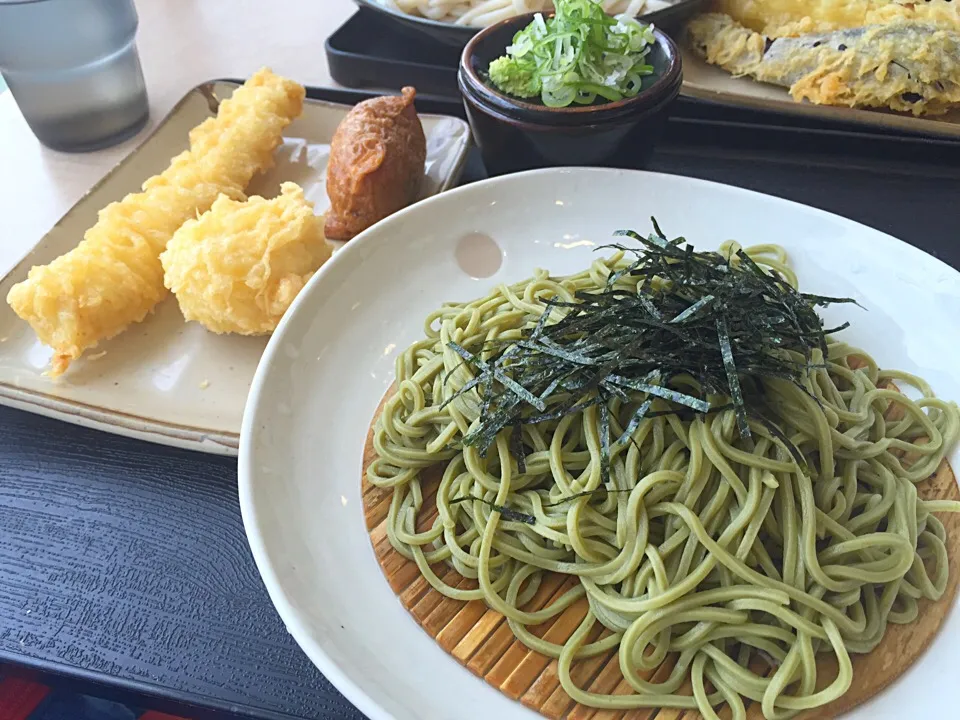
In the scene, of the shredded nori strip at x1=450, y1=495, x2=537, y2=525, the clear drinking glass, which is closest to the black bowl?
the shredded nori strip at x1=450, y1=495, x2=537, y2=525

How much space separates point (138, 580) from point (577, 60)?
1741 millimetres

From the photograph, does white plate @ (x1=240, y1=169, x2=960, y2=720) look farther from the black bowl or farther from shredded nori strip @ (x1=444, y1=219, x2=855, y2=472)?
shredded nori strip @ (x1=444, y1=219, x2=855, y2=472)

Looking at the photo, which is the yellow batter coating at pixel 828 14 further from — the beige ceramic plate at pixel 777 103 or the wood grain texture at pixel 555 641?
the wood grain texture at pixel 555 641

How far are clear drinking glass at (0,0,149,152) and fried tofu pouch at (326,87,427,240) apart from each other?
1.05 meters

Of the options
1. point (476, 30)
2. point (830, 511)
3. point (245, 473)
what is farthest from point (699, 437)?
point (476, 30)

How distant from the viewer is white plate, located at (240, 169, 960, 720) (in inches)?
45.0

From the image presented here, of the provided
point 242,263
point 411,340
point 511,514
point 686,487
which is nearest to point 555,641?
point 511,514

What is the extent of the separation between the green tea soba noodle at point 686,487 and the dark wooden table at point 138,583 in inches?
14.5

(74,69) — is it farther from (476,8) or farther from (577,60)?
(577,60)

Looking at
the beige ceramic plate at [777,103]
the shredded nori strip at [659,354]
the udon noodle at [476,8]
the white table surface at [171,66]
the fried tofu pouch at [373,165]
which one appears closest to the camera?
the shredded nori strip at [659,354]

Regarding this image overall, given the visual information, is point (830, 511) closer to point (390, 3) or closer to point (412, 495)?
point (412, 495)

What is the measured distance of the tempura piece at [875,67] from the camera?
2.38 m

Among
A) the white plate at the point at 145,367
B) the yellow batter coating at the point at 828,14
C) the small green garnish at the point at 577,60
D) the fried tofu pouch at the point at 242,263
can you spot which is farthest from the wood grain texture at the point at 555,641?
the yellow batter coating at the point at 828,14

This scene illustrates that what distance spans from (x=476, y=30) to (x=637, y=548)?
2142mm
